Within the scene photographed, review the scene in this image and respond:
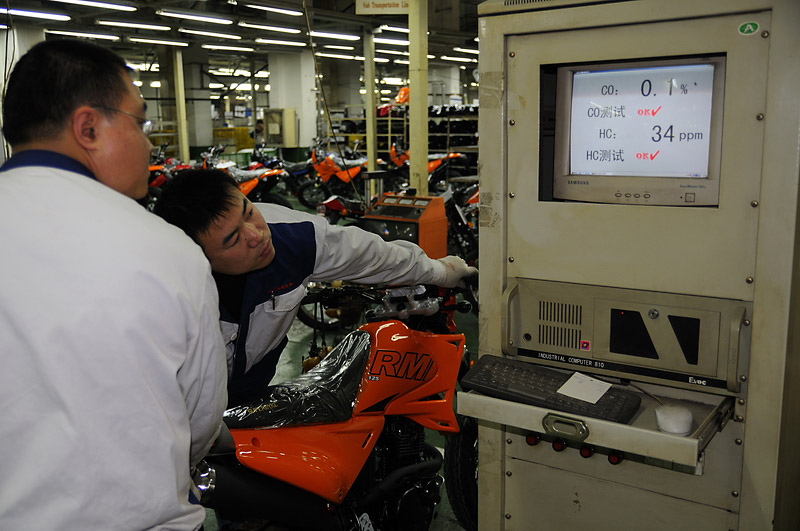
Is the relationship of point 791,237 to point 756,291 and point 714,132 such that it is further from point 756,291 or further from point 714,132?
point 714,132

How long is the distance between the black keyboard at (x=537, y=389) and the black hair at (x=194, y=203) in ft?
2.43

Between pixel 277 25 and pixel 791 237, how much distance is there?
31.2 ft

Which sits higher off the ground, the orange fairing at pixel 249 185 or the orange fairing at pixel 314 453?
the orange fairing at pixel 249 185

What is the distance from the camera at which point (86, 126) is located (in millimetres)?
1062

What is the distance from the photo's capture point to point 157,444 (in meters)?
0.97

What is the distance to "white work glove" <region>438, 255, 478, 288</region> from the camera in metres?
2.13

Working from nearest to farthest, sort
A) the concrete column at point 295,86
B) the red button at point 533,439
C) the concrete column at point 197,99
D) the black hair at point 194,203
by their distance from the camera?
the black hair at point 194,203
the red button at point 533,439
the concrete column at point 295,86
the concrete column at point 197,99

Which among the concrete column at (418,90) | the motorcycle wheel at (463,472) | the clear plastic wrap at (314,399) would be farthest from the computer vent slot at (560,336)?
Result: the concrete column at (418,90)

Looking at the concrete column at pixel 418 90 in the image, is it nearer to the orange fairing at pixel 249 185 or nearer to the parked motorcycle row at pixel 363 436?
the orange fairing at pixel 249 185

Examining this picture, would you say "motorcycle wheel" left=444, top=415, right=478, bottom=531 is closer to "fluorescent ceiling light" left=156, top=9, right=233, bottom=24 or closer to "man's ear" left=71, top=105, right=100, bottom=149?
"man's ear" left=71, top=105, right=100, bottom=149

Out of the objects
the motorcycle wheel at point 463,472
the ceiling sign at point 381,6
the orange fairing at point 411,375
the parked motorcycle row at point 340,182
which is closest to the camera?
the orange fairing at point 411,375

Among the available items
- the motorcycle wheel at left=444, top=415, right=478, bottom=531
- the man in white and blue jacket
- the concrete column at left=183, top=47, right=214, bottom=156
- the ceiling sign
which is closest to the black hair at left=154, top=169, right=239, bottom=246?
the man in white and blue jacket

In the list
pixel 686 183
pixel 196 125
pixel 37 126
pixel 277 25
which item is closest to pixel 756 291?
pixel 686 183

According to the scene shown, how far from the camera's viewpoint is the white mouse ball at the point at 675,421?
4.22ft
